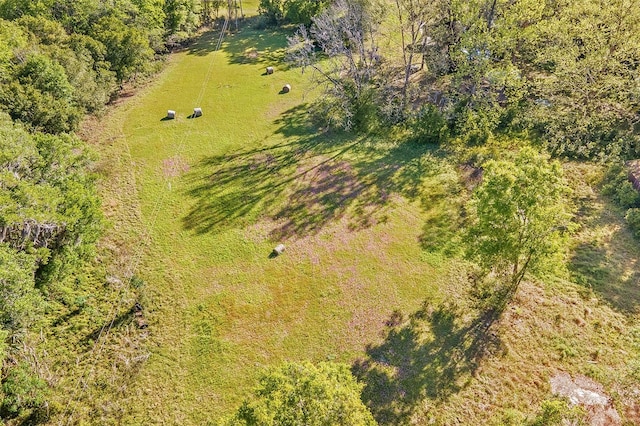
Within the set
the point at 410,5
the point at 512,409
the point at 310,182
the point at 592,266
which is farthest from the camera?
the point at 410,5

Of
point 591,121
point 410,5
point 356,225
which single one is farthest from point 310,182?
point 591,121

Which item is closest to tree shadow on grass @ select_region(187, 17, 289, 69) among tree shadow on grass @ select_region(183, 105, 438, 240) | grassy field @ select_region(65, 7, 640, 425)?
grassy field @ select_region(65, 7, 640, 425)

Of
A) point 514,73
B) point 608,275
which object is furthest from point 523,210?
point 514,73

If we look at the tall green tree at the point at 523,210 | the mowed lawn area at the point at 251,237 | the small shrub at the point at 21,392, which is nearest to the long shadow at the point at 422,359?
the mowed lawn area at the point at 251,237

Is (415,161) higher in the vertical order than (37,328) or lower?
higher

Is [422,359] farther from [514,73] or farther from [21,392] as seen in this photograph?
[514,73]

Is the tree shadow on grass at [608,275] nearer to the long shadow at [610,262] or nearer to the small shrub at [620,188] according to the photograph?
the long shadow at [610,262]

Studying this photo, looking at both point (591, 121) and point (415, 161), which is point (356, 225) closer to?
point (415, 161)
